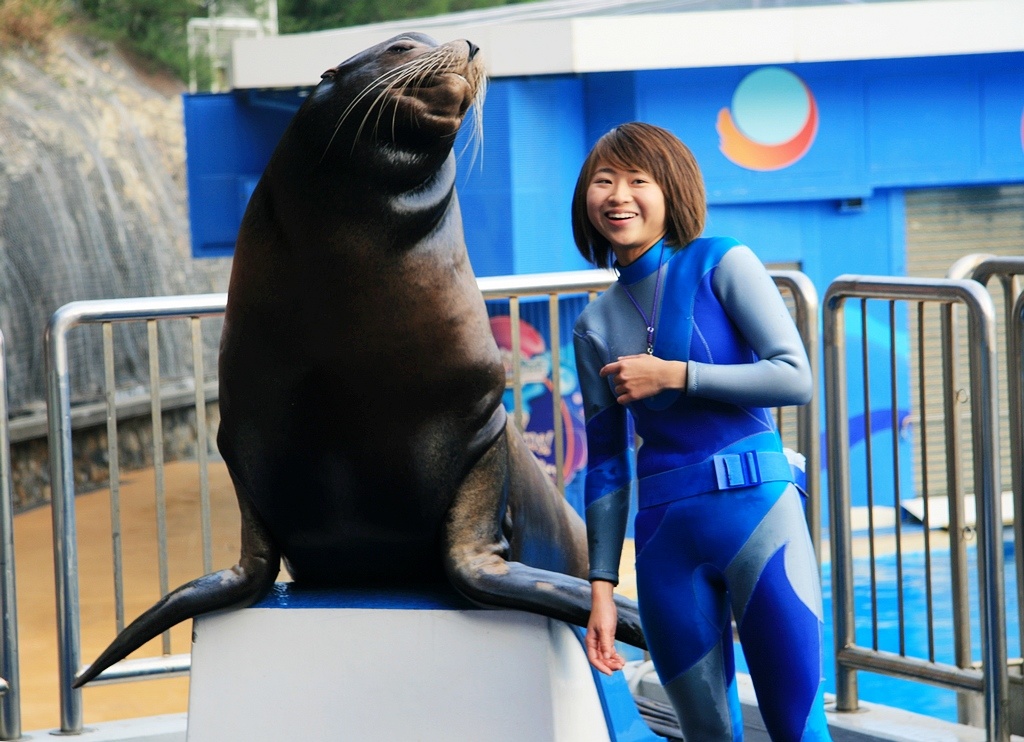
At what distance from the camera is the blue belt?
2088mm

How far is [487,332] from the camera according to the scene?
248cm

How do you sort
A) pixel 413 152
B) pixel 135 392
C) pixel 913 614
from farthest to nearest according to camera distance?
pixel 135 392 < pixel 913 614 < pixel 413 152

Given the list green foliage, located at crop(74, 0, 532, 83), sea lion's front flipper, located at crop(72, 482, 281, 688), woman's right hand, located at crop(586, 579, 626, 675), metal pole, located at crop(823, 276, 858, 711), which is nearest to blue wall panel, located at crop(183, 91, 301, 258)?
metal pole, located at crop(823, 276, 858, 711)

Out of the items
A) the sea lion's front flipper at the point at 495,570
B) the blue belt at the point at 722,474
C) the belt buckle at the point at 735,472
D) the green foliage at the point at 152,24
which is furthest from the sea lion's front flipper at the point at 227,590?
the green foliage at the point at 152,24

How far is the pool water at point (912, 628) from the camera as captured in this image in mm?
5840

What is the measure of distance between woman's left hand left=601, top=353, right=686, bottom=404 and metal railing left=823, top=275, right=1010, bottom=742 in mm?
1356

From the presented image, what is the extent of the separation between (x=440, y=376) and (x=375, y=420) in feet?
0.45

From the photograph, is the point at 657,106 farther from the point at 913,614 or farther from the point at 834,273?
the point at 913,614

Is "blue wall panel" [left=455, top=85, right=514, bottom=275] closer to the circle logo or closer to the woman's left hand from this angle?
the circle logo

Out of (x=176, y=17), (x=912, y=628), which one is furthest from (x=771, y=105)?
(x=176, y=17)

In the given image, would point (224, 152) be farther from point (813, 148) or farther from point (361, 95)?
point (361, 95)

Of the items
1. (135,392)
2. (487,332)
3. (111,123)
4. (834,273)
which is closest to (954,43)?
(834,273)

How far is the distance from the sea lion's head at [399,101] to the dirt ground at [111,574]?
2842 mm

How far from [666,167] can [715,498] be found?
1.71 ft
